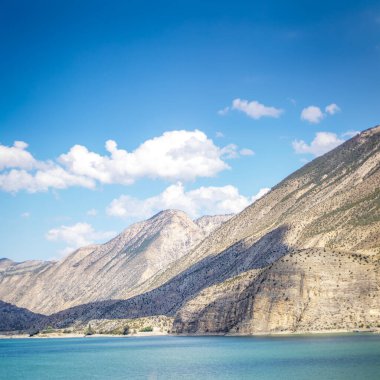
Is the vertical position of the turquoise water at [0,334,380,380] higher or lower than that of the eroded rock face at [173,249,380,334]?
lower

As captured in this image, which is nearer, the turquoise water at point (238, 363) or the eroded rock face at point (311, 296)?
the turquoise water at point (238, 363)

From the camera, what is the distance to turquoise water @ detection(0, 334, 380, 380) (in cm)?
7394

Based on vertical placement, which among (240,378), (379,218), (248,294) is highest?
(379,218)

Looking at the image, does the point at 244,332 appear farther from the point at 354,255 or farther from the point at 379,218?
the point at 379,218

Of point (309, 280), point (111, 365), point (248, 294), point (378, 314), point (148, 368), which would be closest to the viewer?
point (148, 368)

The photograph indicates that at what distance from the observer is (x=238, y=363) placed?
88.5 metres

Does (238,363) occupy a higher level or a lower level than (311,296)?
lower

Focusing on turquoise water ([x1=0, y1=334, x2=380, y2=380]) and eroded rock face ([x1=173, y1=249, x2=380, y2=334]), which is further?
eroded rock face ([x1=173, y1=249, x2=380, y2=334])

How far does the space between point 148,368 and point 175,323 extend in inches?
3556

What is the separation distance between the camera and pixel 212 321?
15988 centimetres

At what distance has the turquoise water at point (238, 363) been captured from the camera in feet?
243

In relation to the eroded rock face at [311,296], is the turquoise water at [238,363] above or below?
below

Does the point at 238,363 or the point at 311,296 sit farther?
the point at 311,296

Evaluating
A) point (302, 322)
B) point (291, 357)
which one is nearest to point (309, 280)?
point (302, 322)
